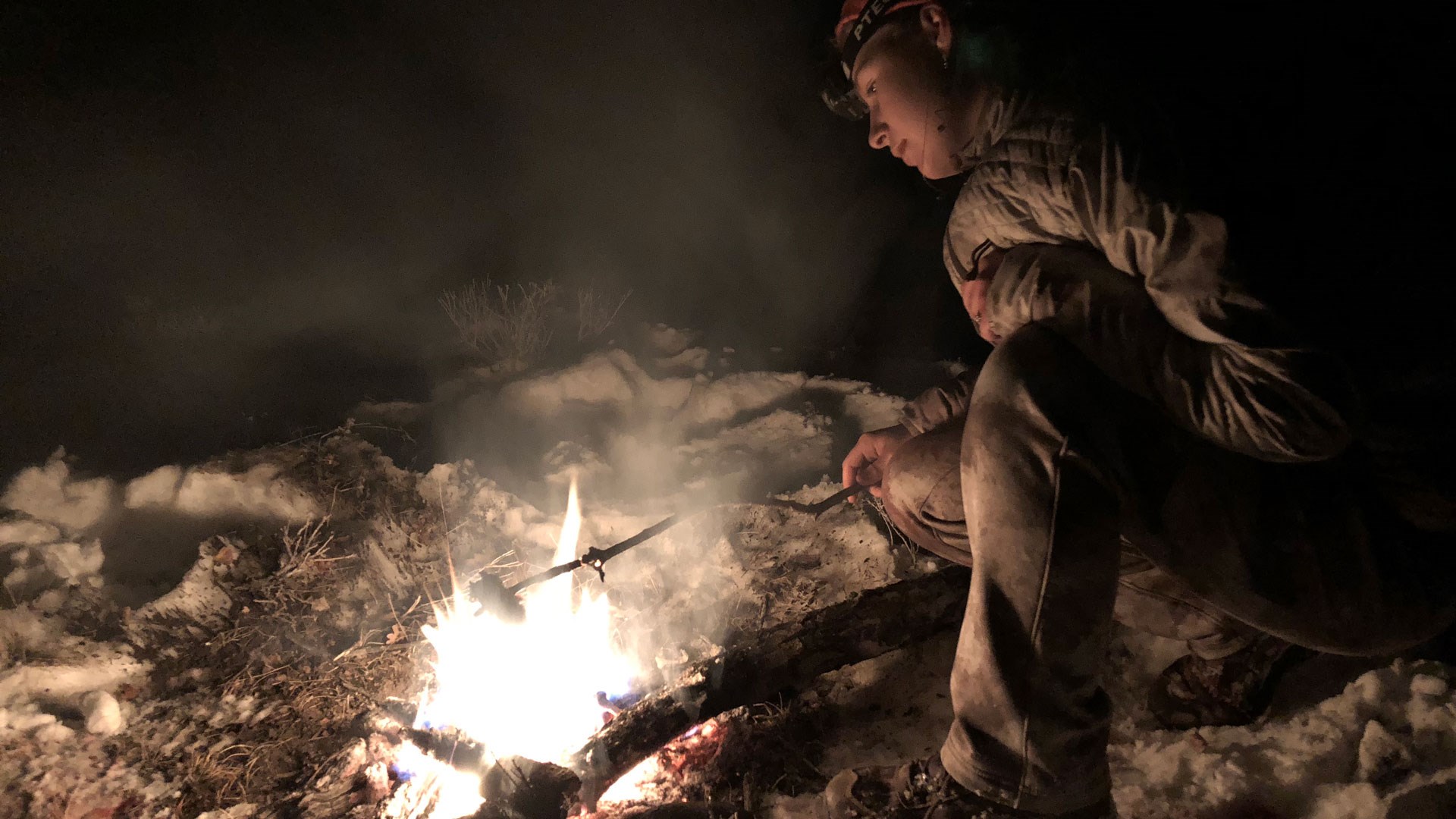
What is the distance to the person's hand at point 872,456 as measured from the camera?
286cm

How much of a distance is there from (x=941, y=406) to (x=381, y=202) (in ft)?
18.0

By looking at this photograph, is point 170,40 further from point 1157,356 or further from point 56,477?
point 1157,356

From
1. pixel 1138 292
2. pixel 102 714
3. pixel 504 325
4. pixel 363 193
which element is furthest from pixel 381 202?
pixel 1138 292

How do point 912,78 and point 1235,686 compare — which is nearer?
point 912,78

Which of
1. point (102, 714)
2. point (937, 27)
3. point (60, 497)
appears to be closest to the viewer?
point (937, 27)

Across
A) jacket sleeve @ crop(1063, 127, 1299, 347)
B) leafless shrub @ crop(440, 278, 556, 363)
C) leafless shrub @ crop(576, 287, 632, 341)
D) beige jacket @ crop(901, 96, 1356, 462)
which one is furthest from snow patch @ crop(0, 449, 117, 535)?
jacket sleeve @ crop(1063, 127, 1299, 347)

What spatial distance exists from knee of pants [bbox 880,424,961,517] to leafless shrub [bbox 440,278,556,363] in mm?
3130

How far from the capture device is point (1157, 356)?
5.52ft

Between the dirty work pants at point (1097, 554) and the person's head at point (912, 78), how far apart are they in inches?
30.0

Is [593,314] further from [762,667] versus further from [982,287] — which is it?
[982,287]

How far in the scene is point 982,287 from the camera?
6.89 ft

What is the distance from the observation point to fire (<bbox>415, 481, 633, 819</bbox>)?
8.05 feet

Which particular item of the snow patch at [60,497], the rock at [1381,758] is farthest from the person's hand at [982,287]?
the snow patch at [60,497]

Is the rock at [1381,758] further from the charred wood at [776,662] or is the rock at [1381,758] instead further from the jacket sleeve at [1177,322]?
the charred wood at [776,662]
